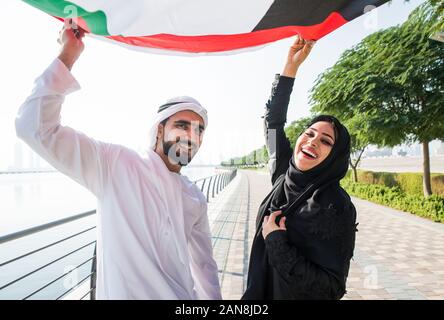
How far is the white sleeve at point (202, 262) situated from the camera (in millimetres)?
1565

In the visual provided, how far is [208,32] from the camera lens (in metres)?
1.96

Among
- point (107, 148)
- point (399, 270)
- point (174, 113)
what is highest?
point (174, 113)

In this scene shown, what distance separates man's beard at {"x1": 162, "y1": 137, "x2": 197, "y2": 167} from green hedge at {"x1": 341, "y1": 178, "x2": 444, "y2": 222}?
854 cm

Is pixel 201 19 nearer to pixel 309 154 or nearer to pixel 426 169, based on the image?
pixel 309 154

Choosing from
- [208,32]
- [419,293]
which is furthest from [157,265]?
[419,293]

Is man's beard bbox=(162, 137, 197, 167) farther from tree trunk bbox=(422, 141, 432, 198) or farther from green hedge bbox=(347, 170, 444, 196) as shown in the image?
green hedge bbox=(347, 170, 444, 196)

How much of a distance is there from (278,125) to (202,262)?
95 cm

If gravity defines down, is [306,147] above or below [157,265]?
above

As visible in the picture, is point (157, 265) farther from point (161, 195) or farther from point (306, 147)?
point (306, 147)

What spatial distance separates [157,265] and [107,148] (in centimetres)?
55

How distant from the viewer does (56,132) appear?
3.81 ft

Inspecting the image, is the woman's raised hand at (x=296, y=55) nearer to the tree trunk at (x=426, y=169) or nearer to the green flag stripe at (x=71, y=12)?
the green flag stripe at (x=71, y=12)

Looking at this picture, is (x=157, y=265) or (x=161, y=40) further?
(x=161, y=40)

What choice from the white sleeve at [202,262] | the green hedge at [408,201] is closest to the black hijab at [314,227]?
the white sleeve at [202,262]
